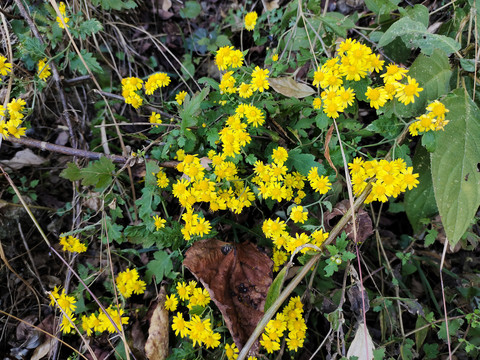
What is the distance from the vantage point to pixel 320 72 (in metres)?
1.96

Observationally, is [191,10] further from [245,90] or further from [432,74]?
[432,74]

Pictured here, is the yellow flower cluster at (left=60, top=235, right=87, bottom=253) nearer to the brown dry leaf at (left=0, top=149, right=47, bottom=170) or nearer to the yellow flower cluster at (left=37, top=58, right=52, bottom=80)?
the brown dry leaf at (left=0, top=149, right=47, bottom=170)

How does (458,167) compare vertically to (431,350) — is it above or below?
above

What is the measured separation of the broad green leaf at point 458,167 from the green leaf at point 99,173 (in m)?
1.87

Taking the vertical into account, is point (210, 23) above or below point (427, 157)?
above

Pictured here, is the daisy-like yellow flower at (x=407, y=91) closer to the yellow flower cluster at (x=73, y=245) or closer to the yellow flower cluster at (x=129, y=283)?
the yellow flower cluster at (x=129, y=283)

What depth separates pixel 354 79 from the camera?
1.95 meters

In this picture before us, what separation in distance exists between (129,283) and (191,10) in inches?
93.8

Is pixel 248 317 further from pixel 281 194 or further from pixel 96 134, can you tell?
pixel 96 134

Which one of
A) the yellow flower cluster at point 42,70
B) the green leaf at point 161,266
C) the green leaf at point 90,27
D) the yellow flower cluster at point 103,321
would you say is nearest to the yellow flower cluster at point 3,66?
the yellow flower cluster at point 42,70

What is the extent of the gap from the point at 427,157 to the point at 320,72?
89 cm

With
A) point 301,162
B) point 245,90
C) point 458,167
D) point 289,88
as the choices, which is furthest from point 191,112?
point 458,167

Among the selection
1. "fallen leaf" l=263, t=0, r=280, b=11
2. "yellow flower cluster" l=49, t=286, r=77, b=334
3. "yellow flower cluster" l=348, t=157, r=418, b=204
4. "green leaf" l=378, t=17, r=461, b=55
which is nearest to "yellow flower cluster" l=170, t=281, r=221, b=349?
"yellow flower cluster" l=49, t=286, r=77, b=334

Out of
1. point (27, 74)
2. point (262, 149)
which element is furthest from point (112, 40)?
point (262, 149)
